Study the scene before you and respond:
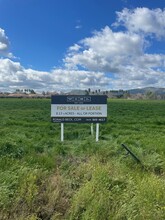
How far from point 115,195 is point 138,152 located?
10.5 feet

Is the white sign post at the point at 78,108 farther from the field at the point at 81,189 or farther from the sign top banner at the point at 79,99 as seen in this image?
the field at the point at 81,189

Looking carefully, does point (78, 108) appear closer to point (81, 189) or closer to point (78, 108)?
point (78, 108)

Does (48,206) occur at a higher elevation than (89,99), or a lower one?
lower

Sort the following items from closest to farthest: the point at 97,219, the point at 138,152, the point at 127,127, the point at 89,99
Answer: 1. the point at 97,219
2. the point at 138,152
3. the point at 89,99
4. the point at 127,127

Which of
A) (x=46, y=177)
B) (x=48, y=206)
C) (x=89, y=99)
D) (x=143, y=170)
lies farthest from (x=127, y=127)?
(x=48, y=206)

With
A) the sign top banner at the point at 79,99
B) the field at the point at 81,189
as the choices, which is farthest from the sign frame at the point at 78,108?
the field at the point at 81,189

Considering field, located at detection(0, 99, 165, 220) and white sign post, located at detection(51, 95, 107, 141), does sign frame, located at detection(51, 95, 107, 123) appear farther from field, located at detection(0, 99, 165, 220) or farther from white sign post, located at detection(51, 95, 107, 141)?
field, located at detection(0, 99, 165, 220)

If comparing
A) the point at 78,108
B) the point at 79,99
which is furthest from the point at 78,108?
the point at 79,99

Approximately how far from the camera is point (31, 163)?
20.9 feet

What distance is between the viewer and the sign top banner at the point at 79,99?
1042 cm

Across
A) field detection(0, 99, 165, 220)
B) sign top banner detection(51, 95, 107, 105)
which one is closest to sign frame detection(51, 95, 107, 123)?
sign top banner detection(51, 95, 107, 105)

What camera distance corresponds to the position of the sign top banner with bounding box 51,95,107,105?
10.4 m

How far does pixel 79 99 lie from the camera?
10.5m

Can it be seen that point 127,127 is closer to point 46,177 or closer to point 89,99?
point 89,99
